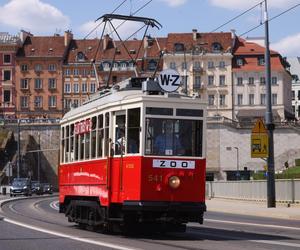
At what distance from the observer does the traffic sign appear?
33875 mm

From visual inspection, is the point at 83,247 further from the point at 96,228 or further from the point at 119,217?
the point at 96,228

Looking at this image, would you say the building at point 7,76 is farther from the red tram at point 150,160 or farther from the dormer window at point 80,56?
the red tram at point 150,160

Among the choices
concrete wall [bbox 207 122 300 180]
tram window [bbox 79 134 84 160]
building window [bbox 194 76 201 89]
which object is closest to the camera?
tram window [bbox 79 134 84 160]

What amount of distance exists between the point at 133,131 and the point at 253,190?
26369mm

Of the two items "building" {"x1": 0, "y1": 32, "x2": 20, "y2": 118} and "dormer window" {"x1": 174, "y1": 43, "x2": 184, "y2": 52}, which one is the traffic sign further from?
"building" {"x1": 0, "y1": 32, "x2": 20, "y2": 118}

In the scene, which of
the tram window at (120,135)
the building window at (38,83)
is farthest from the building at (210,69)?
the tram window at (120,135)

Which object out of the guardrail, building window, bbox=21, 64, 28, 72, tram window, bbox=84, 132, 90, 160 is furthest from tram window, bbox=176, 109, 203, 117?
building window, bbox=21, 64, 28, 72

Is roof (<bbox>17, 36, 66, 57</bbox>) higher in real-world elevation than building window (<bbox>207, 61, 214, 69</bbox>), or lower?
higher

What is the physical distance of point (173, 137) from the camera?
16844mm

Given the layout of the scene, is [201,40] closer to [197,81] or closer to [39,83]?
[197,81]

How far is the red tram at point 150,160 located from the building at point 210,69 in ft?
342

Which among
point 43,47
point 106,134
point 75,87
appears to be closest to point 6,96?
point 43,47

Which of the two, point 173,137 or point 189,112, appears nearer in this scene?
point 173,137

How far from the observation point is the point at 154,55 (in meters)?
125
